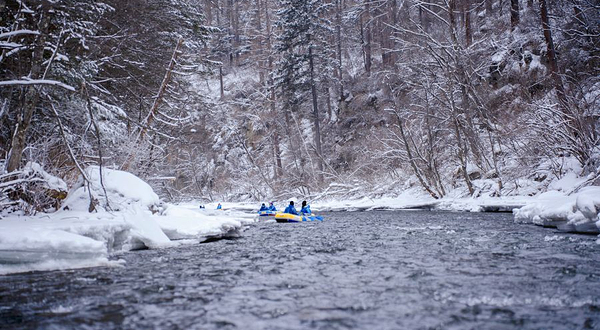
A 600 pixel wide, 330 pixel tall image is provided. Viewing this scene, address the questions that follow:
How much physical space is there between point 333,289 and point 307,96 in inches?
1053

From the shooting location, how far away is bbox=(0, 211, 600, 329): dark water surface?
3.98 metres

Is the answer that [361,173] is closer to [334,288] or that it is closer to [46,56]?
[46,56]

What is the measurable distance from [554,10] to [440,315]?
21496 mm

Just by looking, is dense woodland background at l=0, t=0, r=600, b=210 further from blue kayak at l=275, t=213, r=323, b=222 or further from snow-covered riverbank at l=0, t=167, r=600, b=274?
blue kayak at l=275, t=213, r=323, b=222

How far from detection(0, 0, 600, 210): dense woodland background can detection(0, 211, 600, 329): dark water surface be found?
239cm

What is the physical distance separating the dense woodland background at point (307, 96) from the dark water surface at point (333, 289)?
2.39 metres

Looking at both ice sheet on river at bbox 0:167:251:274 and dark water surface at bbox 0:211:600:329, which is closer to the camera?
dark water surface at bbox 0:211:600:329

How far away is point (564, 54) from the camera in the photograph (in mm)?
19219

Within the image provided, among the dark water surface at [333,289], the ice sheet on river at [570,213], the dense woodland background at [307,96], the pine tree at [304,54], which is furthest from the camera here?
the pine tree at [304,54]

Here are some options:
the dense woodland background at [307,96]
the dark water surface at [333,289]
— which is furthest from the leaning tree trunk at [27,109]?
the dark water surface at [333,289]

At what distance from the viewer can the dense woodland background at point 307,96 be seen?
29.3 feet

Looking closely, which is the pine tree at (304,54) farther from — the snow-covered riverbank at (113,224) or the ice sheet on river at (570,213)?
the snow-covered riverbank at (113,224)

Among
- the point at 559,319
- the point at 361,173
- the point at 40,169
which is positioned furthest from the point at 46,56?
the point at 361,173

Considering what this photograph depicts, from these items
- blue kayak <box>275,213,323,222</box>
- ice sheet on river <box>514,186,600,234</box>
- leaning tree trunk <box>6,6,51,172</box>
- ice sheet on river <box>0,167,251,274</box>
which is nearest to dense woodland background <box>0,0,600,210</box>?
leaning tree trunk <box>6,6,51,172</box>
